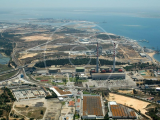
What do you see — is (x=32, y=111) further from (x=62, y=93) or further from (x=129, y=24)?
(x=129, y=24)

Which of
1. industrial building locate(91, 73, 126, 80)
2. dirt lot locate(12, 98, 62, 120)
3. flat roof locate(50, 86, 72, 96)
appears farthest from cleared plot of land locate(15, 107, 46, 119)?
industrial building locate(91, 73, 126, 80)

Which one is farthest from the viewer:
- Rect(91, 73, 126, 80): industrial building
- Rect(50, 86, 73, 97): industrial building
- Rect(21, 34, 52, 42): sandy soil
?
Rect(21, 34, 52, 42): sandy soil

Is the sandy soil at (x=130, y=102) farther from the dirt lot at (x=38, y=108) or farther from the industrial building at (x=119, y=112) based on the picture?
the dirt lot at (x=38, y=108)

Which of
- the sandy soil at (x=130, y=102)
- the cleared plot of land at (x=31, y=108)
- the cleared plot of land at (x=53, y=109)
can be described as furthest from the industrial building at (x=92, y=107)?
the cleared plot of land at (x=31, y=108)

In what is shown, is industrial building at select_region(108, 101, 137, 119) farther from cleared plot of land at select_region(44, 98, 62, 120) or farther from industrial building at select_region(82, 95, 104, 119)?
cleared plot of land at select_region(44, 98, 62, 120)

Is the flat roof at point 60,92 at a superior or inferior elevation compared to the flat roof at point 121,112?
inferior

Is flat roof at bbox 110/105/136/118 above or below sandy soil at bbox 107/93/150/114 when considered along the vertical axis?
above
